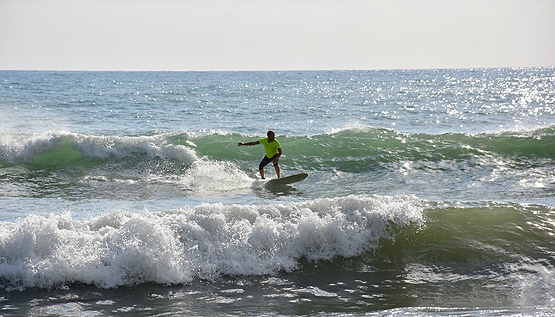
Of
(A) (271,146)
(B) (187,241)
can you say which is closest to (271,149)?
(A) (271,146)

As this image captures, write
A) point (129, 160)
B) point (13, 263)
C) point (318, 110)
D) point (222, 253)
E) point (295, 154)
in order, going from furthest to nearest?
point (318, 110)
point (295, 154)
point (129, 160)
point (222, 253)
point (13, 263)

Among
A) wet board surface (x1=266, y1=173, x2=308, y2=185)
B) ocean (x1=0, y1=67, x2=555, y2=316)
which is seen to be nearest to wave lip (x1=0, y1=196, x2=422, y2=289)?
ocean (x1=0, y1=67, x2=555, y2=316)

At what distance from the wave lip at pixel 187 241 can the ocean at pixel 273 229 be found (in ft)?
0.07

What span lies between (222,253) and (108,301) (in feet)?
6.41

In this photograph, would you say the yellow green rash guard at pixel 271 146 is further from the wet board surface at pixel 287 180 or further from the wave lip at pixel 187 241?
the wave lip at pixel 187 241

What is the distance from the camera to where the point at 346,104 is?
133 ft

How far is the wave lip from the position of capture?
841 cm

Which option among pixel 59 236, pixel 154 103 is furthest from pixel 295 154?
pixel 154 103

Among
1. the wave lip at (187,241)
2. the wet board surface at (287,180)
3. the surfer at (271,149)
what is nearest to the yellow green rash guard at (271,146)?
the surfer at (271,149)

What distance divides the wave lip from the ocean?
0.07 feet

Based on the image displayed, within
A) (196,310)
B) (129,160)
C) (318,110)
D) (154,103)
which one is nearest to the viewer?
(196,310)

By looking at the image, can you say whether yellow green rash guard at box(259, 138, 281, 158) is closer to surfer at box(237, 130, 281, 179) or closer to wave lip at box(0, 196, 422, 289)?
surfer at box(237, 130, 281, 179)

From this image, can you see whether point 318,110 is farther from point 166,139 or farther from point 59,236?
point 59,236

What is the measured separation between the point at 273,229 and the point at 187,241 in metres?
1.34
